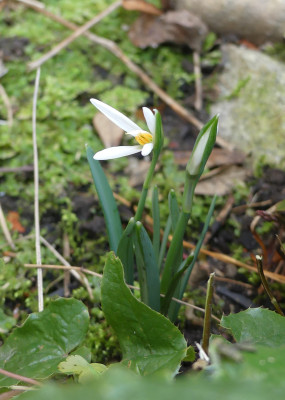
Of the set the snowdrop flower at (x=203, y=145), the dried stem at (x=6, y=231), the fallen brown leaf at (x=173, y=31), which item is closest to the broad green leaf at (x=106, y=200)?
the snowdrop flower at (x=203, y=145)

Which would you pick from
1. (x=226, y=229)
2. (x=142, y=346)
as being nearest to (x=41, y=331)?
(x=142, y=346)

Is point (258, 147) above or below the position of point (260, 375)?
below

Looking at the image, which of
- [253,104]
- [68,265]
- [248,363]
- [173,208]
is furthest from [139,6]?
[248,363]

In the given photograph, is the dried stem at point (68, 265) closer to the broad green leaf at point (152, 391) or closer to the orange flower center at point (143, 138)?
the orange flower center at point (143, 138)

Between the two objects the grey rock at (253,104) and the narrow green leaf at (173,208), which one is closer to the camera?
the narrow green leaf at (173,208)

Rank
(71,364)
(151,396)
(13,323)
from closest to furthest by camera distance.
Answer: (151,396) < (71,364) < (13,323)

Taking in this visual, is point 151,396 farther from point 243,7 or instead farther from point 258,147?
point 243,7

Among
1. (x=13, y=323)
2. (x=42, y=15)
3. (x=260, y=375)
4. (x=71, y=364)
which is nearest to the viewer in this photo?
(x=260, y=375)
